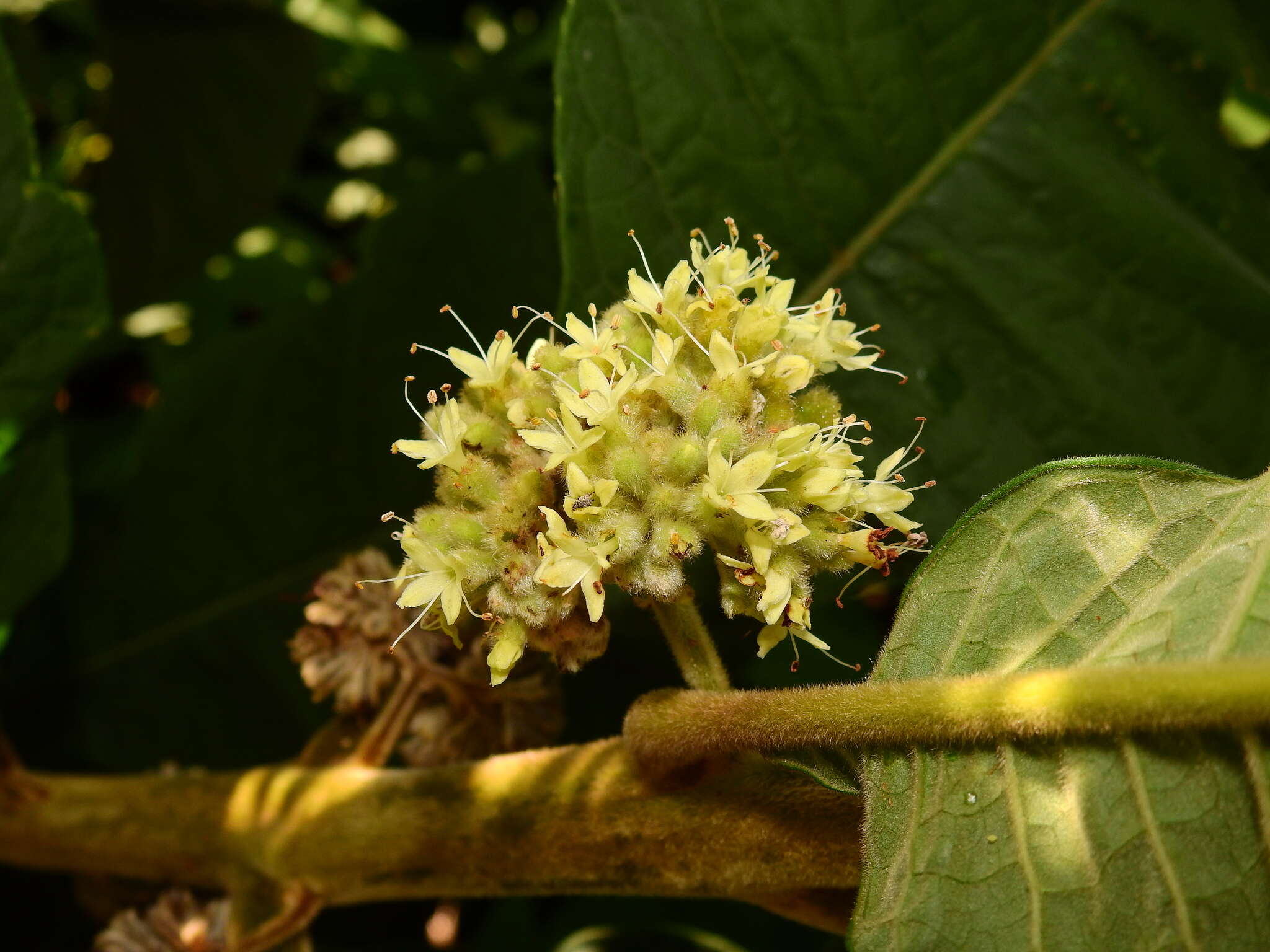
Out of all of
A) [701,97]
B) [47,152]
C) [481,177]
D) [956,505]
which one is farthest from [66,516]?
[47,152]

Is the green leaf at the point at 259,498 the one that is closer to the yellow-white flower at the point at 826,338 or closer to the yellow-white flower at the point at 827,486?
the yellow-white flower at the point at 826,338

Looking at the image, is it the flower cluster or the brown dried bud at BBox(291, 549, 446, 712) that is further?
the brown dried bud at BBox(291, 549, 446, 712)

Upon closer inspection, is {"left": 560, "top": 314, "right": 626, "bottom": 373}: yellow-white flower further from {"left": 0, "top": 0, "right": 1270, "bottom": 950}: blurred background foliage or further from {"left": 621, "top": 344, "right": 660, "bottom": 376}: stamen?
{"left": 0, "top": 0, "right": 1270, "bottom": 950}: blurred background foliage

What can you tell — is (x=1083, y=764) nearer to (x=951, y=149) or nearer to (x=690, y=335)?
(x=690, y=335)

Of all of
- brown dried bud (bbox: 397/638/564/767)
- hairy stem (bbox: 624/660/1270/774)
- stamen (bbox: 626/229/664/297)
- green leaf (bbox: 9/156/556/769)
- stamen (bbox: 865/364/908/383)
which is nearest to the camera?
hairy stem (bbox: 624/660/1270/774)

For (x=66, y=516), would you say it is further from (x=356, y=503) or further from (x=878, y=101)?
(x=878, y=101)

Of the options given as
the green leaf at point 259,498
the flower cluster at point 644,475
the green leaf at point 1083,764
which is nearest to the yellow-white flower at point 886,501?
the flower cluster at point 644,475

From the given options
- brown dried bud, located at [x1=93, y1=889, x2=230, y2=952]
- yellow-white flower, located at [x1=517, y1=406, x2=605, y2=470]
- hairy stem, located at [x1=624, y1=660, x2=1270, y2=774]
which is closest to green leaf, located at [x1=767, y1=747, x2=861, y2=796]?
hairy stem, located at [x1=624, y1=660, x2=1270, y2=774]

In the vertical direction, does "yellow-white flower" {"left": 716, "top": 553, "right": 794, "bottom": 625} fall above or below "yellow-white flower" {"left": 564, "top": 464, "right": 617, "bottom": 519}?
below
